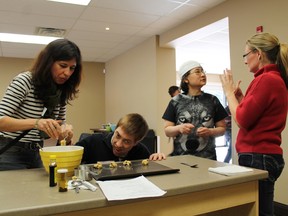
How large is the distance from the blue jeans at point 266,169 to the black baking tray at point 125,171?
1.49 ft

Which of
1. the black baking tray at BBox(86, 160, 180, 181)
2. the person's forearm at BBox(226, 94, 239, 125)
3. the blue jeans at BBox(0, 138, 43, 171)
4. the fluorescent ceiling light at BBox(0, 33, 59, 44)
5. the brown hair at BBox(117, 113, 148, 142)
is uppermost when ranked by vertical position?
the fluorescent ceiling light at BBox(0, 33, 59, 44)

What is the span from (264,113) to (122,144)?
74cm

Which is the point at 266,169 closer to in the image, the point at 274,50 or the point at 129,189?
the point at 274,50

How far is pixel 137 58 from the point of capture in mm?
5223

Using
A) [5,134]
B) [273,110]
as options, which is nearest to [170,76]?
[273,110]

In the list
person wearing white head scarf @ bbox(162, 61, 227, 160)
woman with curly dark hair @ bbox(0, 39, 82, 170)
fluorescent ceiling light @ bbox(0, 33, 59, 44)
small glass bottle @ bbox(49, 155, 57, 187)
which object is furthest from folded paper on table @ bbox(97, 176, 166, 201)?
fluorescent ceiling light @ bbox(0, 33, 59, 44)

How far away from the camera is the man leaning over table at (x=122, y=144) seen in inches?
58.2

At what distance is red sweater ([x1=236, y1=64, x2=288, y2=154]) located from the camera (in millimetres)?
1313

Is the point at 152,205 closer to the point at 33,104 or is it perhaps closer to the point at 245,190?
the point at 245,190

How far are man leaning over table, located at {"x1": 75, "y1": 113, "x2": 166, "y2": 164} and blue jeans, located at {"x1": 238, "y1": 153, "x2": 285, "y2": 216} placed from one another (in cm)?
43

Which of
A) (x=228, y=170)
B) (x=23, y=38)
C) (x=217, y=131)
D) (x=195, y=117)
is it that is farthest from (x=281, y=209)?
(x=23, y=38)

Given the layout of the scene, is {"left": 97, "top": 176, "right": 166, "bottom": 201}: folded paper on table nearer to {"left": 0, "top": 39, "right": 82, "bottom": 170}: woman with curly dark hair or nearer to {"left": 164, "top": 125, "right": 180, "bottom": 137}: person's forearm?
{"left": 0, "top": 39, "right": 82, "bottom": 170}: woman with curly dark hair

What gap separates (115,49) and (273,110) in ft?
15.0

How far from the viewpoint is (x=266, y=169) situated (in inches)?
51.6
